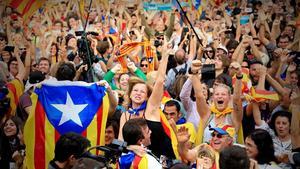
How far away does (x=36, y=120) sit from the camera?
5895 millimetres

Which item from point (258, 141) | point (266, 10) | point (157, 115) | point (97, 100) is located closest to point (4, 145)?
point (97, 100)

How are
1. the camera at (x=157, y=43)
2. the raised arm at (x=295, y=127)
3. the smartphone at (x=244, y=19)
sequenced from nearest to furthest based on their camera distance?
the raised arm at (x=295, y=127) < the camera at (x=157, y=43) < the smartphone at (x=244, y=19)

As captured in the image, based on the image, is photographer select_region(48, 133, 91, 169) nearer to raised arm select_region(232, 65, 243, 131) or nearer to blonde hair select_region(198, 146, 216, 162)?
blonde hair select_region(198, 146, 216, 162)

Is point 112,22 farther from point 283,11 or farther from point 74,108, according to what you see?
point 74,108

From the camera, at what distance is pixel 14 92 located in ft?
23.3

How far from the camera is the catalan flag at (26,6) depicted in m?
14.9

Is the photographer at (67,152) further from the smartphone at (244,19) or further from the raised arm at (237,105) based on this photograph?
the smartphone at (244,19)

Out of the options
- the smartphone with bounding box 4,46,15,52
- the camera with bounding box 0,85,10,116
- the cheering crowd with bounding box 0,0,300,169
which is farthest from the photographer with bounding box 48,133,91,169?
the smartphone with bounding box 4,46,15,52

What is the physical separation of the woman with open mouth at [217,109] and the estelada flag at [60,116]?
860 millimetres

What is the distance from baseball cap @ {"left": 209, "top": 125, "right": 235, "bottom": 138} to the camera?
5531 mm

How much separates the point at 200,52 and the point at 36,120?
3886 mm

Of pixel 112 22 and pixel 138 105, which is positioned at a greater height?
pixel 112 22

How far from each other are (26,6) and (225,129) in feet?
34.3

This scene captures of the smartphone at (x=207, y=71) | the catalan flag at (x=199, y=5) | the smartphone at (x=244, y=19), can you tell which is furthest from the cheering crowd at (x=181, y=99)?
the catalan flag at (x=199, y=5)
